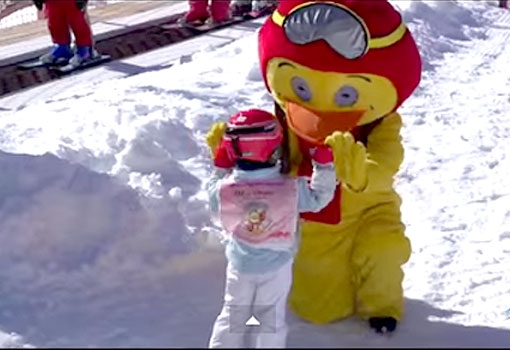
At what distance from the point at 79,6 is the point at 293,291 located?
475 cm

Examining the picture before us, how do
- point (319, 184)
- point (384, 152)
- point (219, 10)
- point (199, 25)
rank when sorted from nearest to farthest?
point (319, 184) < point (384, 152) < point (199, 25) < point (219, 10)

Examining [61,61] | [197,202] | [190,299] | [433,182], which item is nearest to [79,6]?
[61,61]

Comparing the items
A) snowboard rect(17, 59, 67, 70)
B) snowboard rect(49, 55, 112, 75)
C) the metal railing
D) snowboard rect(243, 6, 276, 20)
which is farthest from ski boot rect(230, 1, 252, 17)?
snowboard rect(17, 59, 67, 70)

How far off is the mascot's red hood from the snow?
77 cm

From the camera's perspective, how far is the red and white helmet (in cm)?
282

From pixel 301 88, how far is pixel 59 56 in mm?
4745

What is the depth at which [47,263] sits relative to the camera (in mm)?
3791

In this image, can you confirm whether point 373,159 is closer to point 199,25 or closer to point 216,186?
point 216,186

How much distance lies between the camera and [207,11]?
9.81 meters

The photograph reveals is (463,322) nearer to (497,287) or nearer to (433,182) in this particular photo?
(497,287)

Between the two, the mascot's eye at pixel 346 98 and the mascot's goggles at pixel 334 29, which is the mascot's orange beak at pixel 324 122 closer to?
the mascot's eye at pixel 346 98

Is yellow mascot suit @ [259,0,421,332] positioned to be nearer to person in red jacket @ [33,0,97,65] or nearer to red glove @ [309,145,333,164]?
red glove @ [309,145,333,164]

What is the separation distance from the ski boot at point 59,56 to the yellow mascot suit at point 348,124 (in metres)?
4.45

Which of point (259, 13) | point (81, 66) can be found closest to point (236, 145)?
point (81, 66)
